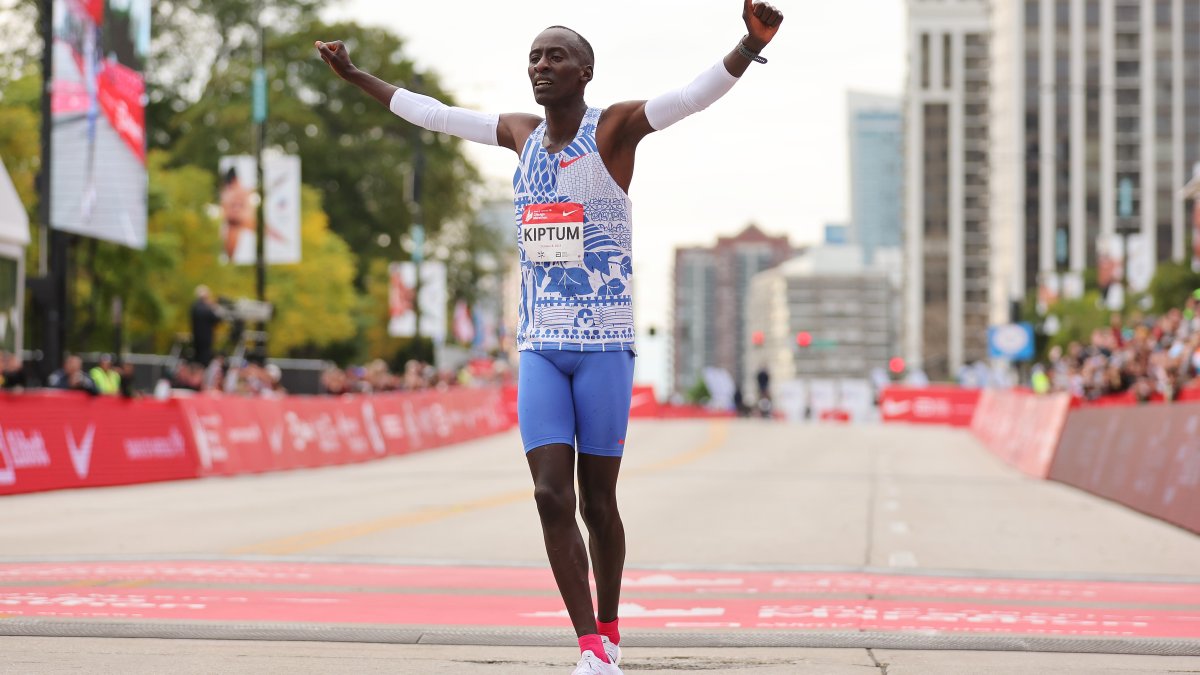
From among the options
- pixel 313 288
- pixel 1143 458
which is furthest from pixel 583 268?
pixel 313 288

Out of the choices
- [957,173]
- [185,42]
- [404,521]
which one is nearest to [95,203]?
[404,521]

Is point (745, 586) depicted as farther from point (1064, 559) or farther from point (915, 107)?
point (915, 107)

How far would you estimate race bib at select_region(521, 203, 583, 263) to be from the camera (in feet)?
18.7

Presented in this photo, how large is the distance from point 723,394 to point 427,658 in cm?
9626

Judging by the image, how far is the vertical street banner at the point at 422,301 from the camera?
167ft

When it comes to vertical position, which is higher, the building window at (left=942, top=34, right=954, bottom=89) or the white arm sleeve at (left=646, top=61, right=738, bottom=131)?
the building window at (left=942, top=34, right=954, bottom=89)

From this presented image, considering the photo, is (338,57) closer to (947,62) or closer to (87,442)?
(87,442)

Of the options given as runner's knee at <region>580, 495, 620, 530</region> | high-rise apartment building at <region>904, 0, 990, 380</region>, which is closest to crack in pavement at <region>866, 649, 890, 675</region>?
runner's knee at <region>580, 495, 620, 530</region>

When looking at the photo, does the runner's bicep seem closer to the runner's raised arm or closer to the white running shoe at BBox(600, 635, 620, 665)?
the runner's raised arm

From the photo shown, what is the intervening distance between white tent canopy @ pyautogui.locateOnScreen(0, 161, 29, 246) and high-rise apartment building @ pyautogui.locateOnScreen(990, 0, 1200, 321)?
13607 centimetres

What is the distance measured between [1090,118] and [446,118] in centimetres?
15957

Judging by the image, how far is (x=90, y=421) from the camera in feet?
65.5

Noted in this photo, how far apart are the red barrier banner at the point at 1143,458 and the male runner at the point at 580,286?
1012 centimetres

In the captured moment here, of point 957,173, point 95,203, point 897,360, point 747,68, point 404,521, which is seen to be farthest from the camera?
point 957,173
